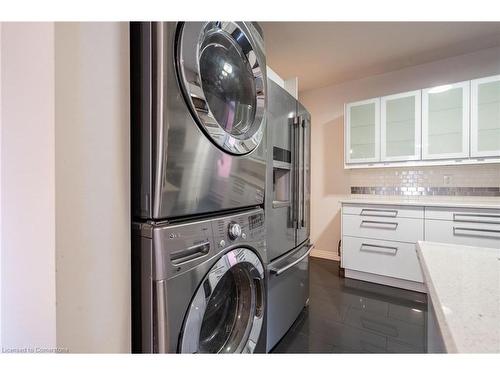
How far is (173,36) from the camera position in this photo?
0.61 meters

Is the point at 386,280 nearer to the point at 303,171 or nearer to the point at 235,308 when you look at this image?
the point at 303,171

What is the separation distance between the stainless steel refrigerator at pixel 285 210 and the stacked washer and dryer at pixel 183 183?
1.34ft

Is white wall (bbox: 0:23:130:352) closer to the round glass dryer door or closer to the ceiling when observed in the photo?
the round glass dryer door

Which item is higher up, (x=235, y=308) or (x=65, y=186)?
(x=65, y=186)

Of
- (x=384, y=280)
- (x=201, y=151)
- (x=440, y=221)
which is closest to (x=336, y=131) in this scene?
(x=440, y=221)

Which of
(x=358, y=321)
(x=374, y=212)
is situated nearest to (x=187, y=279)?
(x=358, y=321)

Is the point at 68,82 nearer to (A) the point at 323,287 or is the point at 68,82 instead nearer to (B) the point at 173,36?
(B) the point at 173,36

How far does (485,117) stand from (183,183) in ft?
9.36

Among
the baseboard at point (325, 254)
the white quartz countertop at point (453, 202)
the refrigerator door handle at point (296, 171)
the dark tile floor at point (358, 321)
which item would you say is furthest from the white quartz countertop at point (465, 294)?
the baseboard at point (325, 254)

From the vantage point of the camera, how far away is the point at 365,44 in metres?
2.17

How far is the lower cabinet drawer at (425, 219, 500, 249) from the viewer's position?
71.9 inches

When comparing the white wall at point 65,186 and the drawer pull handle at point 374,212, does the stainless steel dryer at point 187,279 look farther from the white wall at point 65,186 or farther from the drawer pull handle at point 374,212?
the drawer pull handle at point 374,212

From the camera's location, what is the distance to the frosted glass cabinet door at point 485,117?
6.59ft

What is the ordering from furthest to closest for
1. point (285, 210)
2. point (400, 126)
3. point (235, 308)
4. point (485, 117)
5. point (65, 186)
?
1. point (400, 126)
2. point (485, 117)
3. point (285, 210)
4. point (235, 308)
5. point (65, 186)
